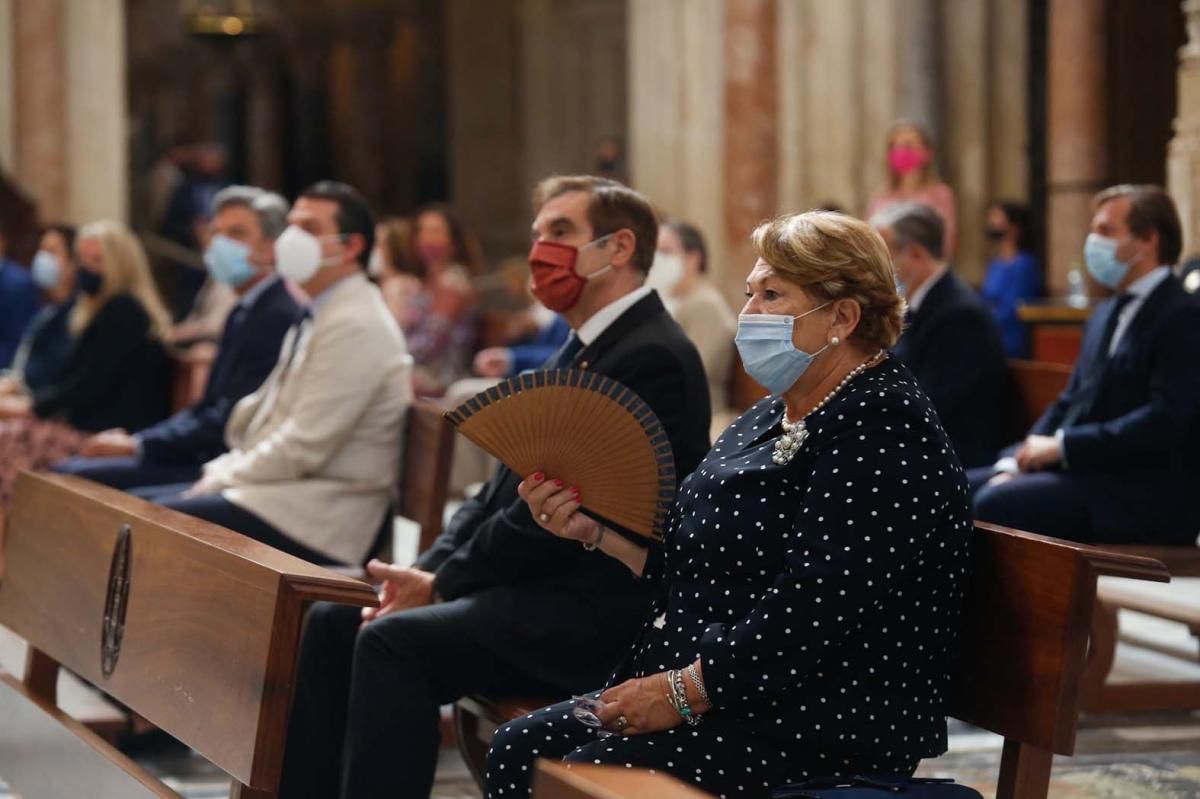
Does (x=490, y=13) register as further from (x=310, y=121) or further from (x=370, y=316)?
(x=370, y=316)

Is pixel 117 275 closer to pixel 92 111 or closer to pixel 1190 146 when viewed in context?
pixel 1190 146

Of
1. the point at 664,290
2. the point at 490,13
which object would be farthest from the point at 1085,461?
the point at 490,13

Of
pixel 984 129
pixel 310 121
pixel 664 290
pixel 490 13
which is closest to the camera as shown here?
pixel 664 290

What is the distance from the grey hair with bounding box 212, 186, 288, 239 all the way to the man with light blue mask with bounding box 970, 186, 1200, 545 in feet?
8.65

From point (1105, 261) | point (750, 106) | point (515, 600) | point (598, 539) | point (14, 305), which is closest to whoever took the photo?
point (598, 539)

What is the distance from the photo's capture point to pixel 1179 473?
5328 millimetres

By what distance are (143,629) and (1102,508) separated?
9.06ft

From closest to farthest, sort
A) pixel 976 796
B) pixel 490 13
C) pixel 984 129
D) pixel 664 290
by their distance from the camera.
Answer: pixel 976 796 → pixel 664 290 → pixel 984 129 → pixel 490 13

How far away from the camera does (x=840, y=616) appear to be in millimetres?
2961

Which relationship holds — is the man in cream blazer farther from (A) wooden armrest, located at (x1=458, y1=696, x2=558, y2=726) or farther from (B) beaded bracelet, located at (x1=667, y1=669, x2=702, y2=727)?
(B) beaded bracelet, located at (x1=667, y1=669, x2=702, y2=727)

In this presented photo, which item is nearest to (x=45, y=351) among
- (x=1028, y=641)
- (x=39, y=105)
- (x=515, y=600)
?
(x=39, y=105)

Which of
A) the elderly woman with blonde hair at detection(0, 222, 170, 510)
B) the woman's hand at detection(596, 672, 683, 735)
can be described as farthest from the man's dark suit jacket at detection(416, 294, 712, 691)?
the elderly woman with blonde hair at detection(0, 222, 170, 510)

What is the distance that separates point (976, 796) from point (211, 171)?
13.5 metres

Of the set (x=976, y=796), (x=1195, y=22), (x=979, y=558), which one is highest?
(x=1195, y=22)
